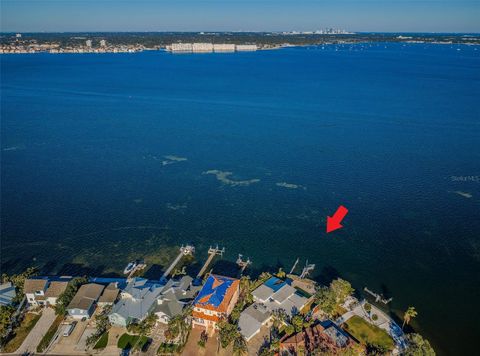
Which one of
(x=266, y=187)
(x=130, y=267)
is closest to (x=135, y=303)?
(x=130, y=267)

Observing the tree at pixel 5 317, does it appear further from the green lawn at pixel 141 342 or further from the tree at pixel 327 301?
the tree at pixel 327 301

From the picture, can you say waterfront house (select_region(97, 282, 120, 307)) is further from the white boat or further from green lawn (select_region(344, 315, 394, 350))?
green lawn (select_region(344, 315, 394, 350))

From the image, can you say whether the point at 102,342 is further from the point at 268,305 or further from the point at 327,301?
the point at 327,301

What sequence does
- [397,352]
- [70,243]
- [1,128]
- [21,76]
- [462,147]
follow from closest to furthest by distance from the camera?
1. [397,352]
2. [70,243]
3. [462,147]
4. [1,128]
5. [21,76]

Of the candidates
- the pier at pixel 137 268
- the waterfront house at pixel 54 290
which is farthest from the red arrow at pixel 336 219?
the waterfront house at pixel 54 290

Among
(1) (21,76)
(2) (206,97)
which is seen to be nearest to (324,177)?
(2) (206,97)

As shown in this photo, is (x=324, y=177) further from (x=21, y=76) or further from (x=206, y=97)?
(x=21, y=76)
